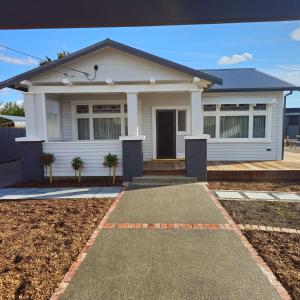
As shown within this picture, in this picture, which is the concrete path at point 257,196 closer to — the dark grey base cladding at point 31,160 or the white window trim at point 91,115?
the white window trim at point 91,115

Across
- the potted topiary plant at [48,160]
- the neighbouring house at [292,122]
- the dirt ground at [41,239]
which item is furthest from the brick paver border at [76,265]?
the neighbouring house at [292,122]

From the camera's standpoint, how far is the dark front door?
35.5ft

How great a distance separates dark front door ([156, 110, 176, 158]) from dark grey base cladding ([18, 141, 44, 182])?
4732mm

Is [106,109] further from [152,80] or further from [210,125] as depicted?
[210,125]

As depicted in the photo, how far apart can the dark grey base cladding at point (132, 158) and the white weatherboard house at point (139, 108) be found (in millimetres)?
233

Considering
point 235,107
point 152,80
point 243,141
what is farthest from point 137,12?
point 243,141

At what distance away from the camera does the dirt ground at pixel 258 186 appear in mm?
7285

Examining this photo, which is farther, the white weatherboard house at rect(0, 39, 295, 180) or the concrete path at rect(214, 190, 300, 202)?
the white weatherboard house at rect(0, 39, 295, 180)

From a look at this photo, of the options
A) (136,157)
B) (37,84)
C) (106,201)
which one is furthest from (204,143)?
(37,84)

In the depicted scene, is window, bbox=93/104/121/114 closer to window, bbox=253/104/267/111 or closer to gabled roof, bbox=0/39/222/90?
gabled roof, bbox=0/39/222/90

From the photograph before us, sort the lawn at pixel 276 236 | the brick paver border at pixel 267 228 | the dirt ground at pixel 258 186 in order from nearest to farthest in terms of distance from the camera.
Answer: the lawn at pixel 276 236, the brick paver border at pixel 267 228, the dirt ground at pixel 258 186

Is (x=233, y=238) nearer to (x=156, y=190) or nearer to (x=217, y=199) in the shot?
(x=217, y=199)

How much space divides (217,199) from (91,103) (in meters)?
6.78

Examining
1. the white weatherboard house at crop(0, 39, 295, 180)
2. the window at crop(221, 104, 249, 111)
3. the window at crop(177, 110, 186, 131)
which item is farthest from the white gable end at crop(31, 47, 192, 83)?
the window at crop(221, 104, 249, 111)
